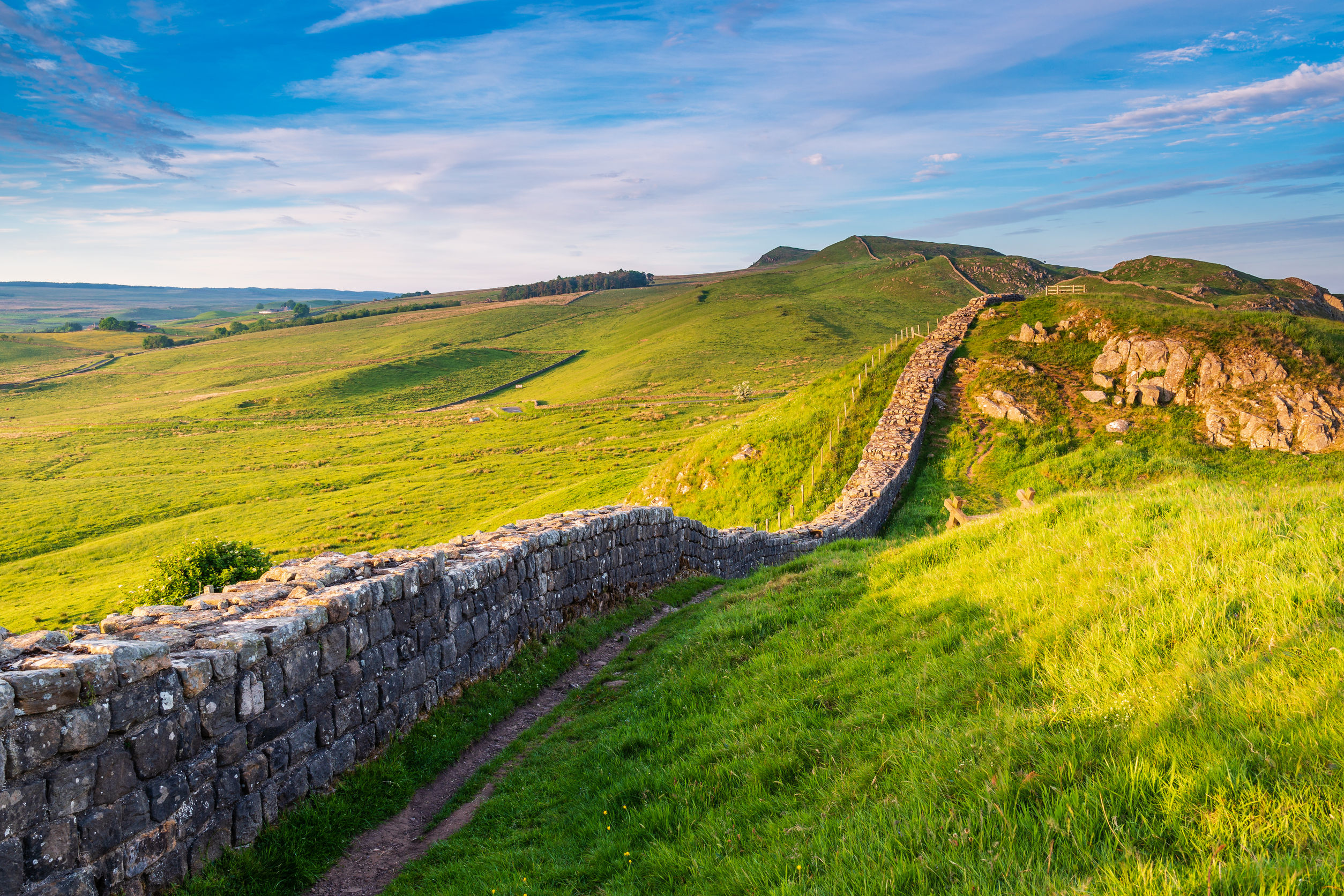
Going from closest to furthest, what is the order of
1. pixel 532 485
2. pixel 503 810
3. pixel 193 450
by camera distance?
pixel 503 810 < pixel 532 485 < pixel 193 450

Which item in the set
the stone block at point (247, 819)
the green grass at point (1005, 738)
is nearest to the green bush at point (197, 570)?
the stone block at point (247, 819)

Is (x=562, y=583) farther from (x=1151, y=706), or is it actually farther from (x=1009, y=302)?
(x=1009, y=302)

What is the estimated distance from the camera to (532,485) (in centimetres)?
6500

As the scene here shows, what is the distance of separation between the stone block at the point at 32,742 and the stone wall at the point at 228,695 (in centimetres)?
1

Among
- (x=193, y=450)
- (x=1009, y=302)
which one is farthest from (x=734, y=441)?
(x=193, y=450)

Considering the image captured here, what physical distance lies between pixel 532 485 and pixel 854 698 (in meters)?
60.0

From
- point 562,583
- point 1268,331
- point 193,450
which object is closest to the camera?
point 562,583

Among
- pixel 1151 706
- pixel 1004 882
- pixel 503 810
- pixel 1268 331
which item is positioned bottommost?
pixel 503 810

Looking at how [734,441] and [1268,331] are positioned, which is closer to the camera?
[1268,331]

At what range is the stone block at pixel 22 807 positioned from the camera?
5.37 meters

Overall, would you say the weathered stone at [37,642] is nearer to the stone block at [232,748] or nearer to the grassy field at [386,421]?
the stone block at [232,748]

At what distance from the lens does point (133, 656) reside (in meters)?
6.23

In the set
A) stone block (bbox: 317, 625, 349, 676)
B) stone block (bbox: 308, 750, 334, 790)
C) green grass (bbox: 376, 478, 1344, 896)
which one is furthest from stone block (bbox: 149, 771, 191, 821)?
green grass (bbox: 376, 478, 1344, 896)

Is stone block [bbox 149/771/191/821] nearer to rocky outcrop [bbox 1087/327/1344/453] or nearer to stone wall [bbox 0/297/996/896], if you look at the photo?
stone wall [bbox 0/297/996/896]
